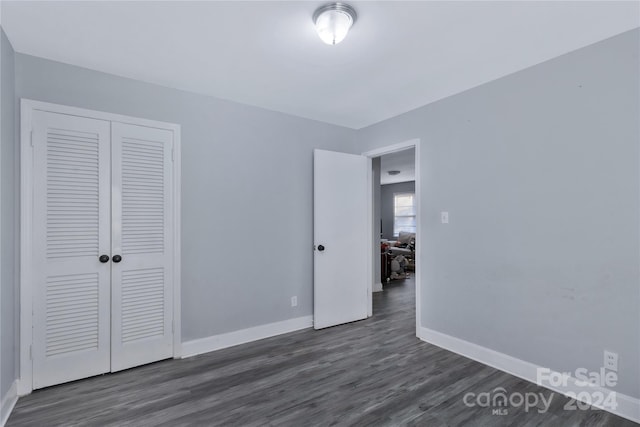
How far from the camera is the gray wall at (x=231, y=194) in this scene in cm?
269

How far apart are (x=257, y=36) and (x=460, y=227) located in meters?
2.38

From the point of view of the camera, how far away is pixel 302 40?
2.19m

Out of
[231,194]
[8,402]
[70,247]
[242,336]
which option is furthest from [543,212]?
[8,402]

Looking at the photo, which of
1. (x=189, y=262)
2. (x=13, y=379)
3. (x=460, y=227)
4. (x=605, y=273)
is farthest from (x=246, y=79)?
(x=605, y=273)

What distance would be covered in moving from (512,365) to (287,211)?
253 centimetres

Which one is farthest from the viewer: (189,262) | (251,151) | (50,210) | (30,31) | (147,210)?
(251,151)

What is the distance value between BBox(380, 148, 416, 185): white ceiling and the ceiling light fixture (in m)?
3.60

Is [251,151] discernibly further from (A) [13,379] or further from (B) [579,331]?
(B) [579,331]

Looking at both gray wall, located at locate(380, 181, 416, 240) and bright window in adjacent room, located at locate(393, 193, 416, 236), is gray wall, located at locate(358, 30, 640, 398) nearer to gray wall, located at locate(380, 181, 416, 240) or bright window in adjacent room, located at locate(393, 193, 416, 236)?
bright window in adjacent room, located at locate(393, 193, 416, 236)

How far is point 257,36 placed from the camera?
214cm

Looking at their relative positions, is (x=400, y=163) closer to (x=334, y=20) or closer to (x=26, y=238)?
(x=334, y=20)

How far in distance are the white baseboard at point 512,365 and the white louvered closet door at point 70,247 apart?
2.99 m

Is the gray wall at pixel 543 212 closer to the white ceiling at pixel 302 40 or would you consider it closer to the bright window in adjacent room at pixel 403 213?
the white ceiling at pixel 302 40

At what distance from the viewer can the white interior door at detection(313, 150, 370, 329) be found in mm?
3719
